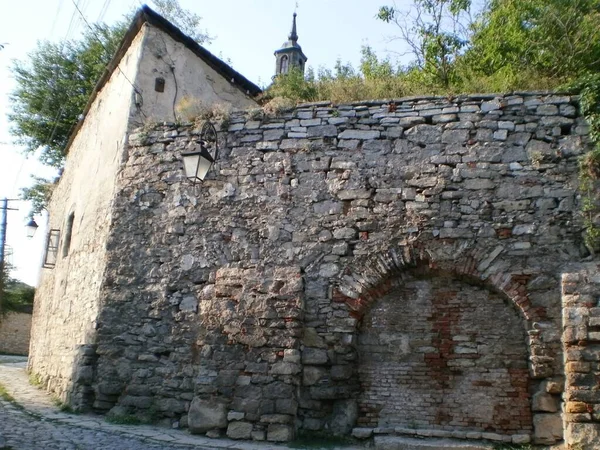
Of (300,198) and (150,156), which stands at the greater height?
(150,156)

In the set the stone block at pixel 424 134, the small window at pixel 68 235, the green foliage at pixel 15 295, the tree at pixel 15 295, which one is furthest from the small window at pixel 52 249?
the tree at pixel 15 295

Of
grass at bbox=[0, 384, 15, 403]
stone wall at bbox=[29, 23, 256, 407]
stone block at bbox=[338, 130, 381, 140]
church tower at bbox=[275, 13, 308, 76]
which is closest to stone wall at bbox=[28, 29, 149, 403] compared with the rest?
stone wall at bbox=[29, 23, 256, 407]

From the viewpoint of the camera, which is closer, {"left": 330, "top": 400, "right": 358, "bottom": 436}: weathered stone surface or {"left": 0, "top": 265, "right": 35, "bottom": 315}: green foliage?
{"left": 330, "top": 400, "right": 358, "bottom": 436}: weathered stone surface

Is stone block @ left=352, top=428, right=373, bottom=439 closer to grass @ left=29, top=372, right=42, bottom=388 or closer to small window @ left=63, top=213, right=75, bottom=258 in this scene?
grass @ left=29, top=372, right=42, bottom=388

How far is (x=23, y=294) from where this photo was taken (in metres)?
26.9

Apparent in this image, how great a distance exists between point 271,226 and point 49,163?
13.5 meters

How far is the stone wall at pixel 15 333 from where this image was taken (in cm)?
2512

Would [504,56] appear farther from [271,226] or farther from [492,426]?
[492,426]

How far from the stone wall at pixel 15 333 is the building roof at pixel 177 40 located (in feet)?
57.8

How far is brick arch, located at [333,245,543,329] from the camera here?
20.7 ft

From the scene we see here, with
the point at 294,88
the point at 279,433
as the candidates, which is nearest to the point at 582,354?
the point at 279,433

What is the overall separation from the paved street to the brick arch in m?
1.83

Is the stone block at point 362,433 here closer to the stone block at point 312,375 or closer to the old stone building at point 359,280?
the old stone building at point 359,280

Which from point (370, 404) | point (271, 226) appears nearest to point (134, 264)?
point (271, 226)
